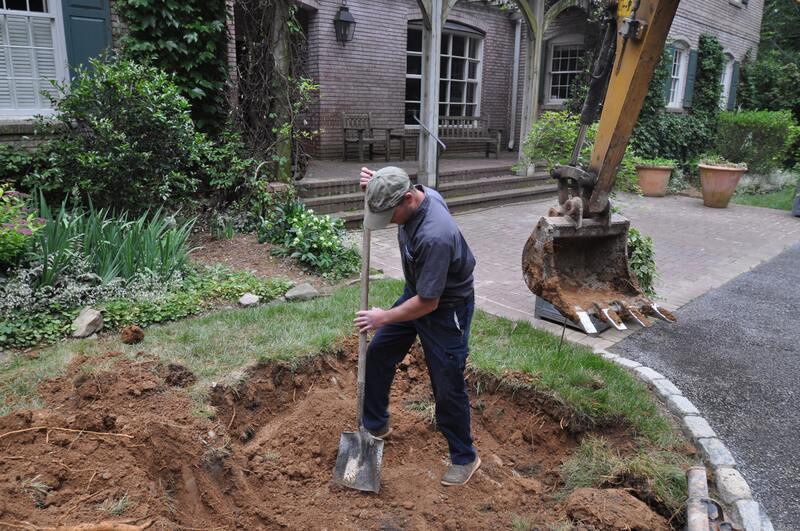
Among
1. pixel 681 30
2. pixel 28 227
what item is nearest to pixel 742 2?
pixel 681 30

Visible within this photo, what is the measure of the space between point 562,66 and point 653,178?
4523 mm

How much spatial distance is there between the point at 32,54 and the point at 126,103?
1796mm

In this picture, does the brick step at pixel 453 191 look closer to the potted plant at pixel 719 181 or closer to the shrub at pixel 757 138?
the potted plant at pixel 719 181

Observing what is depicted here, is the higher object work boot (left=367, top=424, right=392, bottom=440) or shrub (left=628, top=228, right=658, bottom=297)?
shrub (left=628, top=228, right=658, bottom=297)

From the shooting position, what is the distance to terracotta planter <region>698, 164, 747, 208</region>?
1188 cm

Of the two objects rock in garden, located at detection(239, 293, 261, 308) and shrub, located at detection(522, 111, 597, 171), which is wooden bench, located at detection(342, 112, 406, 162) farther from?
rock in garden, located at detection(239, 293, 261, 308)

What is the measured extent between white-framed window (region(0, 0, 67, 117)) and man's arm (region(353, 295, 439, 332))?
5843 mm

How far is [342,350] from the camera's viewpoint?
4.31 metres

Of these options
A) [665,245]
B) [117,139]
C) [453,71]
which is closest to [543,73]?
[453,71]

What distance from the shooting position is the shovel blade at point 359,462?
10.1 ft

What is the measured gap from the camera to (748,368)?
468 cm

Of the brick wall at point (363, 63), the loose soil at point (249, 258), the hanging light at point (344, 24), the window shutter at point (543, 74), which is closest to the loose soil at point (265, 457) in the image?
the loose soil at point (249, 258)

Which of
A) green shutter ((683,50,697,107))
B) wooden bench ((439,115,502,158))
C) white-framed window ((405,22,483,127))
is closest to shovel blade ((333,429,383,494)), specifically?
wooden bench ((439,115,502,158))

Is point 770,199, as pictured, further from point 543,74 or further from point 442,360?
point 442,360
